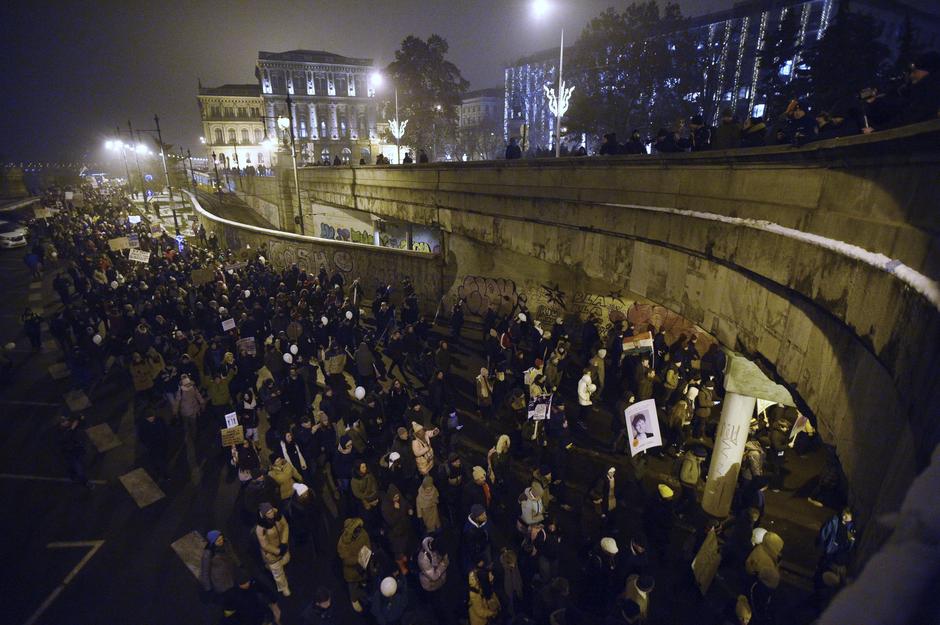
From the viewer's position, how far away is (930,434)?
246 centimetres

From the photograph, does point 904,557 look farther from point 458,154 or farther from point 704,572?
point 458,154

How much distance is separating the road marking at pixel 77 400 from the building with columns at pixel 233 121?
107242mm

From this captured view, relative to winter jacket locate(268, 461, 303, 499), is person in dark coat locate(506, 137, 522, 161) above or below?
above

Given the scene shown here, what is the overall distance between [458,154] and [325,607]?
79.8 m

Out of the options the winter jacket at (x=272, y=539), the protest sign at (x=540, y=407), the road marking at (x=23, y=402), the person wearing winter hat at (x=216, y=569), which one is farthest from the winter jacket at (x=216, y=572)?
the road marking at (x=23, y=402)

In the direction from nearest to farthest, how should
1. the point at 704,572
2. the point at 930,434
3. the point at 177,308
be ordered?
the point at 930,434 → the point at 704,572 → the point at 177,308

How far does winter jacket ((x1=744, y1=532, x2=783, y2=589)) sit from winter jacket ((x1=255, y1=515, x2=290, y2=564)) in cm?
660

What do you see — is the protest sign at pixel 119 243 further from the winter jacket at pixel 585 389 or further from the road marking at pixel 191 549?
the winter jacket at pixel 585 389

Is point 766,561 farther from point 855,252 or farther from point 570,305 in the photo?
point 570,305

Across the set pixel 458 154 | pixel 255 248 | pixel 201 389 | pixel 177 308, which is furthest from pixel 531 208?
pixel 458 154

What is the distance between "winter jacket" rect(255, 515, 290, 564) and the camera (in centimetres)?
675

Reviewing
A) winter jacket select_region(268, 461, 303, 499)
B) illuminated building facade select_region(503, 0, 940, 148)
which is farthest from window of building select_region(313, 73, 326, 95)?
winter jacket select_region(268, 461, 303, 499)

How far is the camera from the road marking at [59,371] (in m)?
14.3

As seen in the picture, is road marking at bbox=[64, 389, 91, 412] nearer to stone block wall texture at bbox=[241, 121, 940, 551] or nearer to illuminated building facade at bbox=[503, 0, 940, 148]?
stone block wall texture at bbox=[241, 121, 940, 551]
